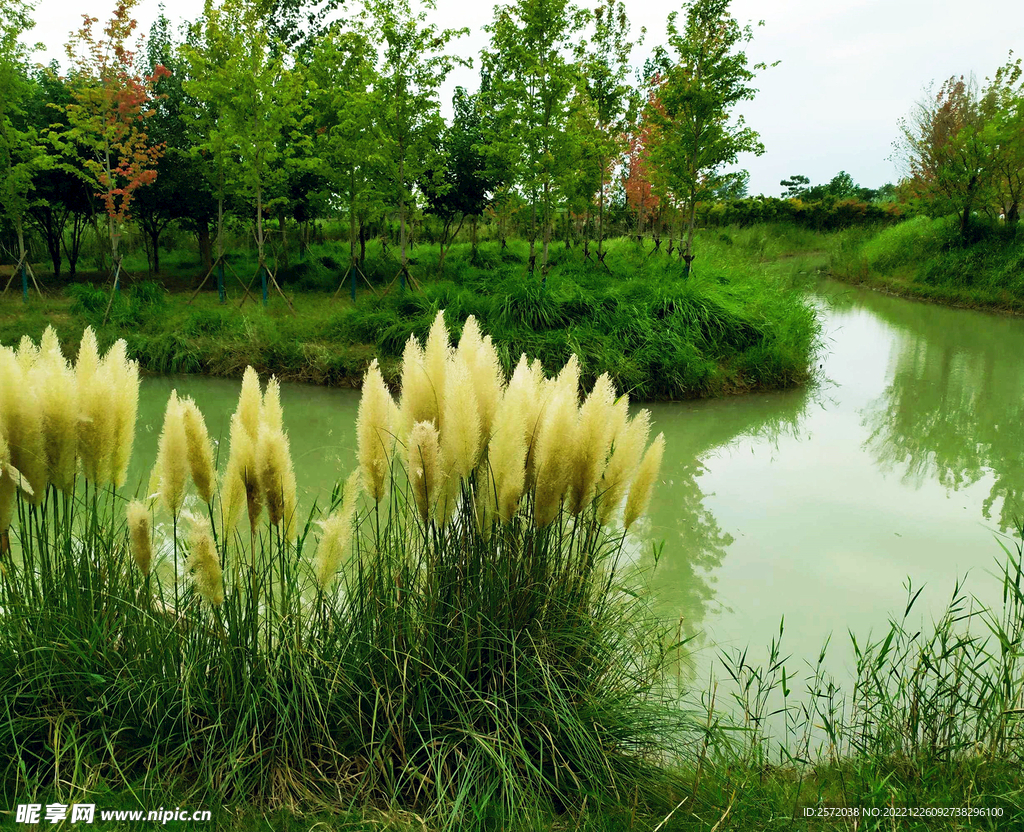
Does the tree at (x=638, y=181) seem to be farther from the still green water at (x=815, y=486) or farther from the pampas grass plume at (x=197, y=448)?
the pampas grass plume at (x=197, y=448)

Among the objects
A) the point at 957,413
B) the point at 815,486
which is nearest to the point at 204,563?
the point at 815,486

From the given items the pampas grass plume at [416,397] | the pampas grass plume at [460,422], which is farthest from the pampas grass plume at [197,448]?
the pampas grass plume at [460,422]

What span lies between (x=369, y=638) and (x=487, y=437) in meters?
0.66

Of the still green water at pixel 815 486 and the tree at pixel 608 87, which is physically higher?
the tree at pixel 608 87

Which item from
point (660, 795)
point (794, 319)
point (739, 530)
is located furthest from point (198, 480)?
point (794, 319)

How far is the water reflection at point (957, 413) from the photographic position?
19.5ft

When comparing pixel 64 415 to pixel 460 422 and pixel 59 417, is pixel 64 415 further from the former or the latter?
pixel 460 422

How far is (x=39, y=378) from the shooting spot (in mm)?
1841

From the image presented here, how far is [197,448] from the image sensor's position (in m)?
1.87

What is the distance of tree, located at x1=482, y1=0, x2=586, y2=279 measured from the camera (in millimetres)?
Result: 10945

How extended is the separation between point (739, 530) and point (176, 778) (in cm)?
371

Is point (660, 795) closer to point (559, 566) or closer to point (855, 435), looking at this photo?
point (559, 566)

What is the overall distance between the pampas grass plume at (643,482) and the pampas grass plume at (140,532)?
1327 mm

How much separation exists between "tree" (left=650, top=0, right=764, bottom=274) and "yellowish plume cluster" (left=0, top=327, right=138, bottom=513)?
35.7 ft
